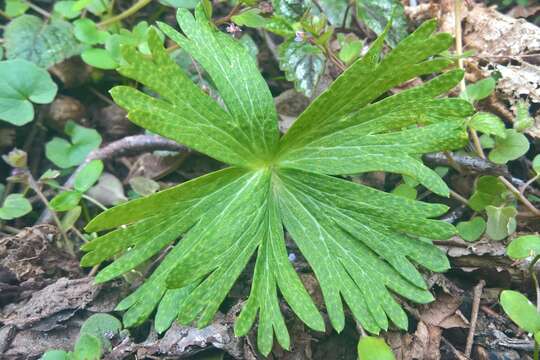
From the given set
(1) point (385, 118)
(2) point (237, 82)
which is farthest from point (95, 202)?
(1) point (385, 118)

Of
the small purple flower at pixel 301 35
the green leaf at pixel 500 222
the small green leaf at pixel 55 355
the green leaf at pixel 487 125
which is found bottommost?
the green leaf at pixel 500 222

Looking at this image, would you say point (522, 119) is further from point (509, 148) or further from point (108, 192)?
point (108, 192)

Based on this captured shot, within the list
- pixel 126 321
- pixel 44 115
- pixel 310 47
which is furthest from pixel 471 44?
pixel 44 115

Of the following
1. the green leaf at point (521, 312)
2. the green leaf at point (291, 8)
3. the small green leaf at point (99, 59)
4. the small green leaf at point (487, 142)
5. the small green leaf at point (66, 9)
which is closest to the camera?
the green leaf at point (521, 312)

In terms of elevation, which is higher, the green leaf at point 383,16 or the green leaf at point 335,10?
the green leaf at point 335,10

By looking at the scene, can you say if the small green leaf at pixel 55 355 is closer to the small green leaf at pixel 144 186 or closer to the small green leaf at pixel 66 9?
the small green leaf at pixel 144 186

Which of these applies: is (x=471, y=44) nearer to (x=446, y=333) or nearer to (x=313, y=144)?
(x=313, y=144)

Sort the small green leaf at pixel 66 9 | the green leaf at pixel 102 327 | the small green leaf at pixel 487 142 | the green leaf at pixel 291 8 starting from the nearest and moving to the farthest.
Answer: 1. the green leaf at pixel 102 327
2. the small green leaf at pixel 487 142
3. the green leaf at pixel 291 8
4. the small green leaf at pixel 66 9

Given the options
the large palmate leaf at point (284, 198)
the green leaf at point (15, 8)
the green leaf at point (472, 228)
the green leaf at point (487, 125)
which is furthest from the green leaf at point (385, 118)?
the green leaf at point (15, 8)
